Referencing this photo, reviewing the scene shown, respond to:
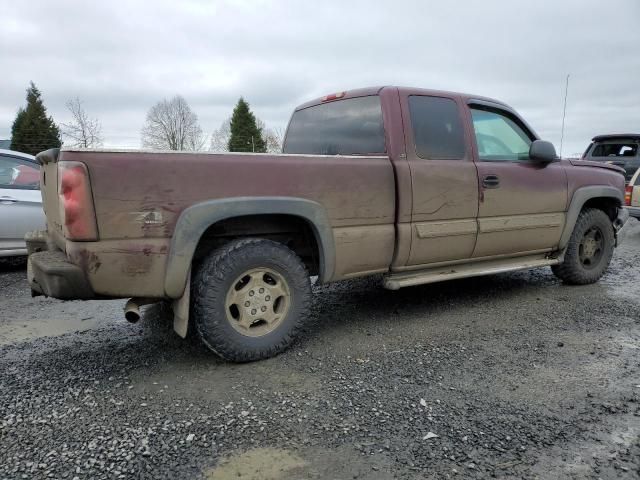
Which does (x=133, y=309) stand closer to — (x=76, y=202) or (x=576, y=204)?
(x=76, y=202)

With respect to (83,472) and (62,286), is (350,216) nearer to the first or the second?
(62,286)

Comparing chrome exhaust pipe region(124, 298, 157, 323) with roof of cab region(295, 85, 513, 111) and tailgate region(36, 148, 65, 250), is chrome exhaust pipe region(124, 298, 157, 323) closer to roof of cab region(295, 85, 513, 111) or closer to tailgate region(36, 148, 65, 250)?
tailgate region(36, 148, 65, 250)

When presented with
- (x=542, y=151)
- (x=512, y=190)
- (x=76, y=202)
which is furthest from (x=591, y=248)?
(x=76, y=202)

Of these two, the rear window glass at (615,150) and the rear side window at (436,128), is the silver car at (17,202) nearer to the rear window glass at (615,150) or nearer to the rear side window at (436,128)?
the rear side window at (436,128)

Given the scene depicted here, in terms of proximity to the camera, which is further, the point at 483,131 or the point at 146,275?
the point at 483,131

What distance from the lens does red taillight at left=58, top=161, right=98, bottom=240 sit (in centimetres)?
272

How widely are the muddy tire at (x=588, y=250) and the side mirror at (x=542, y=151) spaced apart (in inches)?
40.6

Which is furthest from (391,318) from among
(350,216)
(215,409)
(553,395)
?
(215,409)

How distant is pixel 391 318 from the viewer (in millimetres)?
4316

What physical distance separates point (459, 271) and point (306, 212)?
168 cm

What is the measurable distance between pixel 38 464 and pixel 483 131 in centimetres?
402

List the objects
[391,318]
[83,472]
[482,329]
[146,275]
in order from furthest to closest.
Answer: [391,318] < [482,329] < [146,275] < [83,472]

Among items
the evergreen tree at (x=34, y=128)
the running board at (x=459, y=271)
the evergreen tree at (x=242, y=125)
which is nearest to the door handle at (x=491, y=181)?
the running board at (x=459, y=271)

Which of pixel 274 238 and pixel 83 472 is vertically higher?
pixel 274 238
